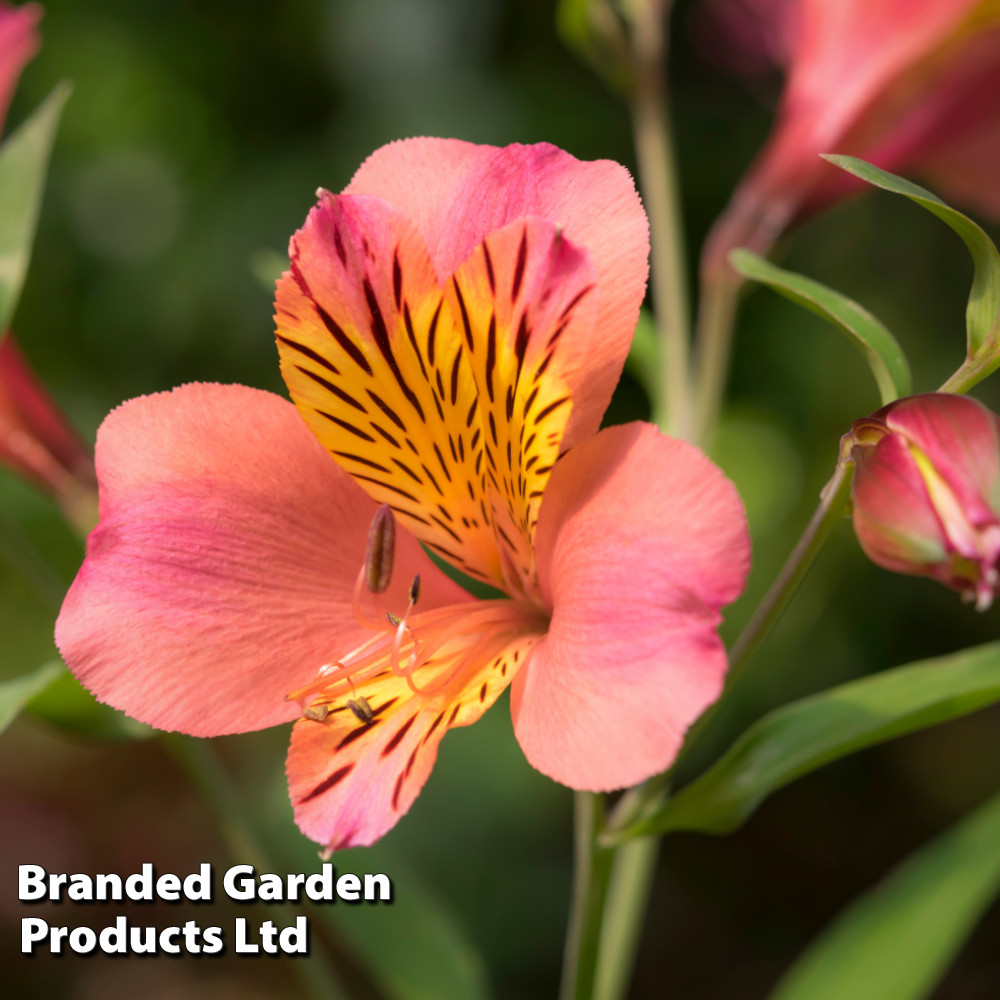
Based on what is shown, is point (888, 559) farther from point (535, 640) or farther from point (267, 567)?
point (267, 567)

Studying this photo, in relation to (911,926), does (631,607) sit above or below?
above

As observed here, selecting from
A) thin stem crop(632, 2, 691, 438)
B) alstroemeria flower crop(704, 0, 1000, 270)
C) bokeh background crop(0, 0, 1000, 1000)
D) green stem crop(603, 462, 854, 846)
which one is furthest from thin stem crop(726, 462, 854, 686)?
bokeh background crop(0, 0, 1000, 1000)

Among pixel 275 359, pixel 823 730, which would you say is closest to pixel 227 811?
pixel 823 730

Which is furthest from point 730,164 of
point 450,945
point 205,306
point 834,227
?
point 450,945

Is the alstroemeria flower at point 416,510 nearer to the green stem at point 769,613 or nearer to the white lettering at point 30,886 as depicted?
the green stem at point 769,613

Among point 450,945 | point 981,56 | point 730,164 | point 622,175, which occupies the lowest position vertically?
point 450,945

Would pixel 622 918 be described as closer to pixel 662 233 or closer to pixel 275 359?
pixel 662 233

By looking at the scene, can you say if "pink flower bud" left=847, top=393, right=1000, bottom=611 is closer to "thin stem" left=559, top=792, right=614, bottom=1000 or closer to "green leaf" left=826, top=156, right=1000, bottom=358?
"green leaf" left=826, top=156, right=1000, bottom=358

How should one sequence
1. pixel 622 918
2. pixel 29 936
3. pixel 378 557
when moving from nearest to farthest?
pixel 378 557 → pixel 29 936 → pixel 622 918
